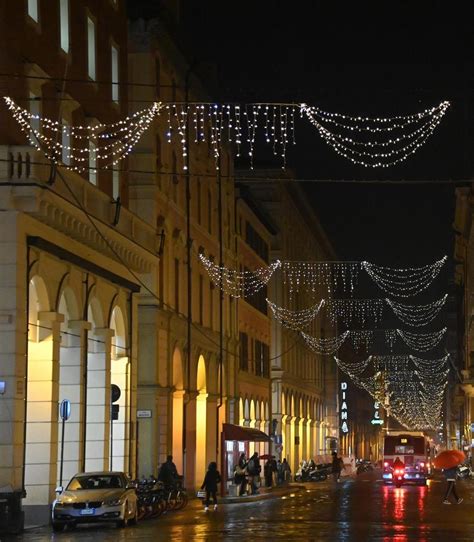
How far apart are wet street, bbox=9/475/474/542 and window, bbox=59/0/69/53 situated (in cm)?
1359

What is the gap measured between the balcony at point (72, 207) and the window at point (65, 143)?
0.55 m

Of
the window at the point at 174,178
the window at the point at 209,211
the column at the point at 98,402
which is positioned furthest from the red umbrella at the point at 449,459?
the window at the point at 209,211

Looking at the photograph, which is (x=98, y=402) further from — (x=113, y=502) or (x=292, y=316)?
(x=292, y=316)

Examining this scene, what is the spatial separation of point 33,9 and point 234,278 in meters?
36.5

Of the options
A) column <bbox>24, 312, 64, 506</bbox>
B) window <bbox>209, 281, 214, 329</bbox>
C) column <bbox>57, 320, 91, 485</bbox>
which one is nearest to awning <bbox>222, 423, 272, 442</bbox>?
window <bbox>209, 281, 214, 329</bbox>

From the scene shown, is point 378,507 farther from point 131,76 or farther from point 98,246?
point 131,76

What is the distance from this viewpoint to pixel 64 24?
120ft

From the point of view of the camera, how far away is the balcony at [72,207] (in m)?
31.5

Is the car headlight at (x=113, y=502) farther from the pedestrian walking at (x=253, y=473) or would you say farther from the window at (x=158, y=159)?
the pedestrian walking at (x=253, y=473)

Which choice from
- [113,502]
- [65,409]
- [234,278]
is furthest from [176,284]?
[113,502]

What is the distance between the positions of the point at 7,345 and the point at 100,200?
885 centimetres

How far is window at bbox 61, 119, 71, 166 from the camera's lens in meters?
36.2

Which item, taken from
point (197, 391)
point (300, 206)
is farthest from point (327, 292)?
point (197, 391)

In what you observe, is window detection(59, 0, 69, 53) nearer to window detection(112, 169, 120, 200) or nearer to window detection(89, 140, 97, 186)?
window detection(89, 140, 97, 186)
